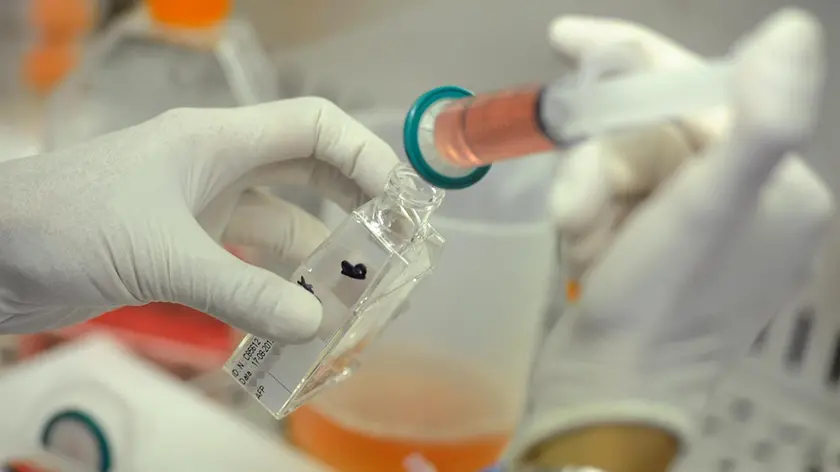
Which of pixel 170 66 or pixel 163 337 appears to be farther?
pixel 170 66

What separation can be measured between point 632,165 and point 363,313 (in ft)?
0.87

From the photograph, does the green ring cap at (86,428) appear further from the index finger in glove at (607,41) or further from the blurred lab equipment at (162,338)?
→ the index finger in glove at (607,41)

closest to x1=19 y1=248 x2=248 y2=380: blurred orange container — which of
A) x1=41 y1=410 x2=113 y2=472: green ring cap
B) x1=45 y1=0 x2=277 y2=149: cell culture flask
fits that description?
x1=41 y1=410 x2=113 y2=472: green ring cap

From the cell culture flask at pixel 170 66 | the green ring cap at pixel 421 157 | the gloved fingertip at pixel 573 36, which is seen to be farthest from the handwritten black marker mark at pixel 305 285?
the cell culture flask at pixel 170 66

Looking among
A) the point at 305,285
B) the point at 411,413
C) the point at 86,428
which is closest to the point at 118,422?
the point at 86,428

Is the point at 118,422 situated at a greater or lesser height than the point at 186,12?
lesser

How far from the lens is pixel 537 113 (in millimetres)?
425

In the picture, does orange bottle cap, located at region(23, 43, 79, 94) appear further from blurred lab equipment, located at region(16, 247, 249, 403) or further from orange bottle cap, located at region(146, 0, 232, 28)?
blurred lab equipment, located at region(16, 247, 249, 403)

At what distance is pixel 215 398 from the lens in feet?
2.85

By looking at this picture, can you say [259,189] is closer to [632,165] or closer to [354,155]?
[354,155]

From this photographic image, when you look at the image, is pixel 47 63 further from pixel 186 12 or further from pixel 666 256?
pixel 666 256

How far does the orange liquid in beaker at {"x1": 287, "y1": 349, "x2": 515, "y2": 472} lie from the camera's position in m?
0.73

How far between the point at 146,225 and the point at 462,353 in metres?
0.35

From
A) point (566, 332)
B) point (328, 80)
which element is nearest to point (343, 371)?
point (566, 332)
